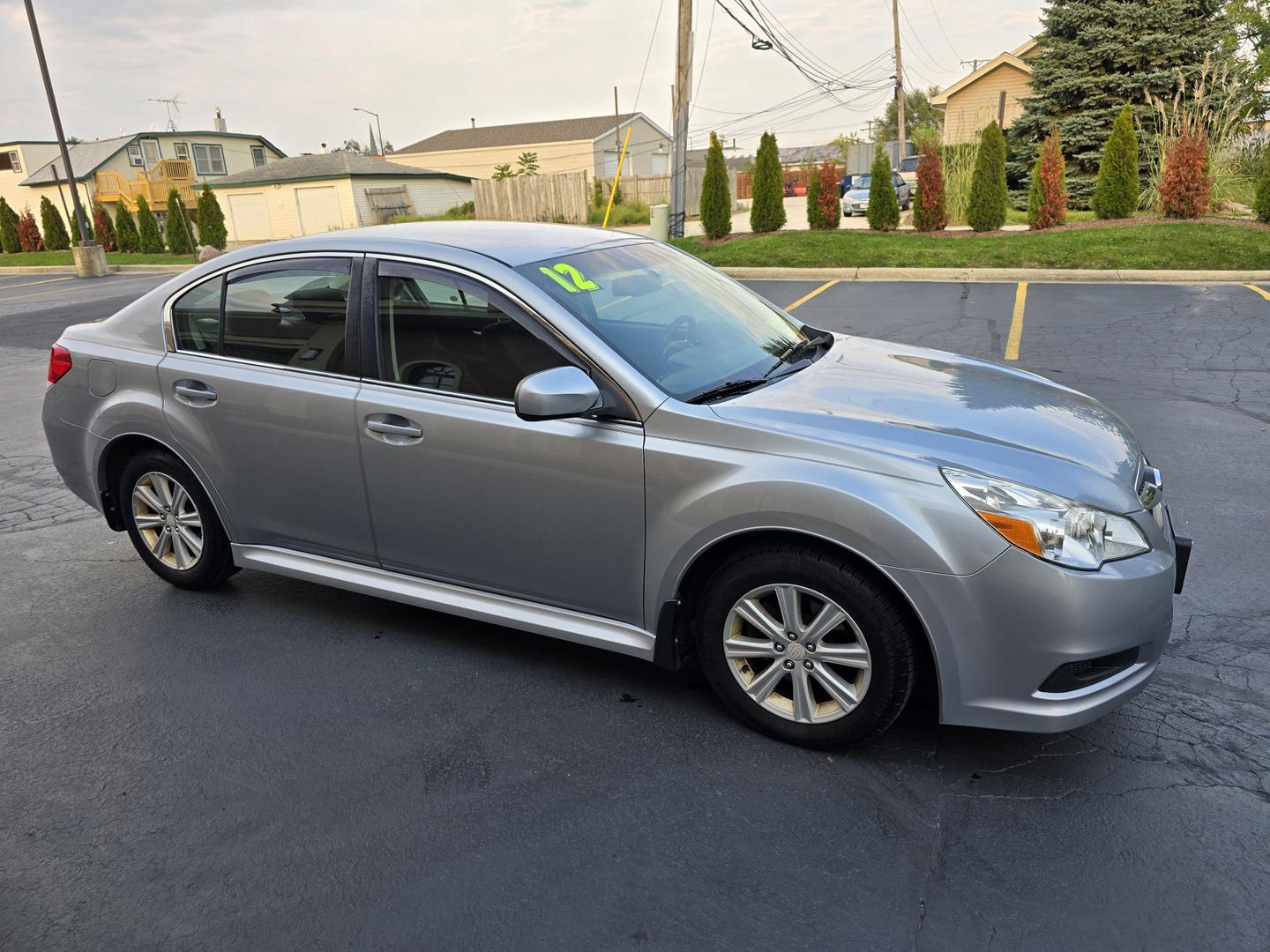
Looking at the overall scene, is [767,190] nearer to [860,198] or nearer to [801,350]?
[860,198]

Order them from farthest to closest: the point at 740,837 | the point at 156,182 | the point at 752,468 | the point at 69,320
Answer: the point at 156,182 → the point at 69,320 → the point at 752,468 → the point at 740,837

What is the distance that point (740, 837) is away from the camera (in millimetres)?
2885

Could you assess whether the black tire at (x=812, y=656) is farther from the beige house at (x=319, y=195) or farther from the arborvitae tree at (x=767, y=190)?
the beige house at (x=319, y=195)

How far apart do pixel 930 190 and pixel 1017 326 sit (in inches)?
331

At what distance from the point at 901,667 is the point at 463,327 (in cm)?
200

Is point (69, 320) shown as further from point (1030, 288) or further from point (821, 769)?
point (821, 769)

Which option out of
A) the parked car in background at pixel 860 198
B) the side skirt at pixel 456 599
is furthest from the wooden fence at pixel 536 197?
the side skirt at pixel 456 599

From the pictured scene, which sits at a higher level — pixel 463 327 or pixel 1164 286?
pixel 463 327

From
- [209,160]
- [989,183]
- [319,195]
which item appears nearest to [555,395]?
[989,183]

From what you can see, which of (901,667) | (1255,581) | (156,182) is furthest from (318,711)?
(156,182)

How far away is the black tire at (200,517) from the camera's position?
448 centimetres

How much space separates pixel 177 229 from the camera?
102 ft

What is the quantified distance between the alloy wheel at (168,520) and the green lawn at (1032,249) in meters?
13.3

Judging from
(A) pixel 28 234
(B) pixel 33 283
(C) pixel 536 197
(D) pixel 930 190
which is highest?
(D) pixel 930 190
